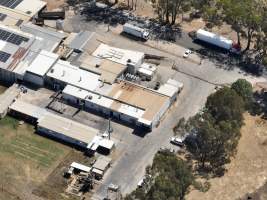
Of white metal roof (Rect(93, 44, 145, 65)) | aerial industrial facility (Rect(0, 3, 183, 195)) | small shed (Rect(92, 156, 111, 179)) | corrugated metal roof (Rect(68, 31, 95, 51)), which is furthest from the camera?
corrugated metal roof (Rect(68, 31, 95, 51))

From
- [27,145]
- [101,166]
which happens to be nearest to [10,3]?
[27,145]

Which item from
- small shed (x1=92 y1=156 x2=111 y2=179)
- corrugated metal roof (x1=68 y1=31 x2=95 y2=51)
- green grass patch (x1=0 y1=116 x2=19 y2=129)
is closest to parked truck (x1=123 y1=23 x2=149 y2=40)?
corrugated metal roof (x1=68 y1=31 x2=95 y2=51)

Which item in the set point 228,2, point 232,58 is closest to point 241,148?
point 232,58

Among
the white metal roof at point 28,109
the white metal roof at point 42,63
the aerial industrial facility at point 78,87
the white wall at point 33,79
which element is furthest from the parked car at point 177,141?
the white wall at point 33,79

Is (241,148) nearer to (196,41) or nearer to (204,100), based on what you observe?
(204,100)

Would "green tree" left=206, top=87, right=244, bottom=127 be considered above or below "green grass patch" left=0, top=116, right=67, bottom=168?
above

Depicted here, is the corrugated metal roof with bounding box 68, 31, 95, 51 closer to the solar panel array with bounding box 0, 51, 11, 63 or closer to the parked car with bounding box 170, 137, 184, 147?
the solar panel array with bounding box 0, 51, 11, 63
